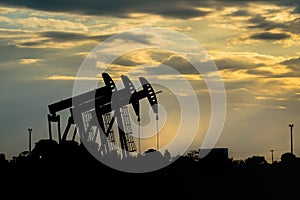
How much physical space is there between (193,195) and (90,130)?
9.67 metres

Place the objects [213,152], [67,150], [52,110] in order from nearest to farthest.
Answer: [67,150], [52,110], [213,152]

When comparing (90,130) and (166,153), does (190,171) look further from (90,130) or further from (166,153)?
(90,130)

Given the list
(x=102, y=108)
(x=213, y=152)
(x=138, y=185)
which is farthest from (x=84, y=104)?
(x=213, y=152)

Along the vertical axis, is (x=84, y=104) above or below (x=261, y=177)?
above

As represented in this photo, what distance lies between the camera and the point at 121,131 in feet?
→ 222

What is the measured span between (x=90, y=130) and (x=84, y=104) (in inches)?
85.6

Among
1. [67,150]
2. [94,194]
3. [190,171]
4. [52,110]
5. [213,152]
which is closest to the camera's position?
[94,194]

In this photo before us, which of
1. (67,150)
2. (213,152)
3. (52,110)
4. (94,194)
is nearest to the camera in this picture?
(94,194)

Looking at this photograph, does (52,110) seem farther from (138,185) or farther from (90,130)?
(138,185)

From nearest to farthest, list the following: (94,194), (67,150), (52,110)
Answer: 1. (94,194)
2. (67,150)
3. (52,110)

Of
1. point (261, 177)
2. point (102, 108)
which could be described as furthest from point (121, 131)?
point (261, 177)

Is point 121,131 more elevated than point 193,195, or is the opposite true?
point 121,131

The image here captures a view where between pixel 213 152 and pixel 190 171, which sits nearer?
pixel 190 171

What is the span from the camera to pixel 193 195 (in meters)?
63.8
